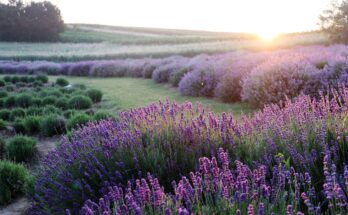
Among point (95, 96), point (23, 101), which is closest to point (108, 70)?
point (95, 96)

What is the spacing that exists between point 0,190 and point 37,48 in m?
50.7

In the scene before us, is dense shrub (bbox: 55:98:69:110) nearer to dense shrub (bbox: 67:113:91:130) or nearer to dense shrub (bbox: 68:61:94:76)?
dense shrub (bbox: 67:113:91:130)

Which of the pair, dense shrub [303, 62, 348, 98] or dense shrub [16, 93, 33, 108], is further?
dense shrub [16, 93, 33, 108]

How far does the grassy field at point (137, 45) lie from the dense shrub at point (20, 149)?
1857 cm

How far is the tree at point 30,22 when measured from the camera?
64.6 metres

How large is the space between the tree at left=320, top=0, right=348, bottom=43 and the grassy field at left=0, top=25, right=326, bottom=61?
2650mm

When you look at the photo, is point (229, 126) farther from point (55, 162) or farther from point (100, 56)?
point (100, 56)

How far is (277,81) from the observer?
26.6 ft

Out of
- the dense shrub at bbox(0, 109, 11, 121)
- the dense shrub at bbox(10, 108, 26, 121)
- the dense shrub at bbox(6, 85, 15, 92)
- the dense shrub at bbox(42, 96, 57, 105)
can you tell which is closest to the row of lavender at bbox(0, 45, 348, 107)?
the dense shrub at bbox(42, 96, 57, 105)

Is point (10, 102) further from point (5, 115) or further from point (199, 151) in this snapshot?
point (199, 151)

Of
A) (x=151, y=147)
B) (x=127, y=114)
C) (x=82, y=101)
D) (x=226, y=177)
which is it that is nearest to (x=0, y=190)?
(x=127, y=114)

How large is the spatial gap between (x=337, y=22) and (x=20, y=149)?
17.7 m

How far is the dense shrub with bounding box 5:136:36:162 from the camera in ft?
21.0

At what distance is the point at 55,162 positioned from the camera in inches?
174
